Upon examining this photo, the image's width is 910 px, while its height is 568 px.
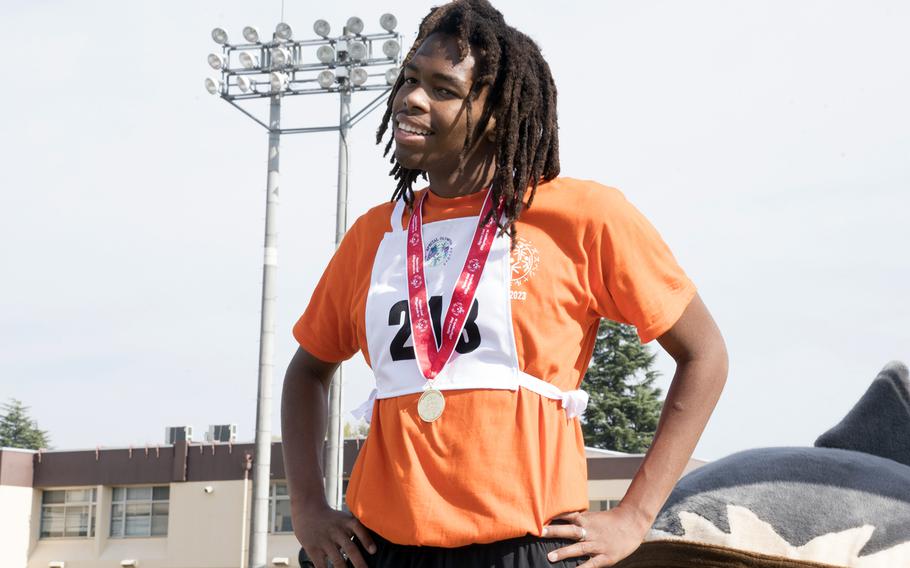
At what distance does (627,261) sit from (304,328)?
90 centimetres

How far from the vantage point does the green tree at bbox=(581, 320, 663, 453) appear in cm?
5556

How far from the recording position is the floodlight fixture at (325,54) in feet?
72.6

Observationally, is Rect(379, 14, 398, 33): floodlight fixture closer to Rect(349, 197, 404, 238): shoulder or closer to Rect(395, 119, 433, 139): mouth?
Rect(349, 197, 404, 238): shoulder

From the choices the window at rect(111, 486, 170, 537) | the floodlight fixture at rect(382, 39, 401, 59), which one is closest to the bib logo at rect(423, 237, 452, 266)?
the floodlight fixture at rect(382, 39, 401, 59)

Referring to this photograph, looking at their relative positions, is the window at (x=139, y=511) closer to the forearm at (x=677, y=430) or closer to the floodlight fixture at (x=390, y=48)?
the floodlight fixture at (x=390, y=48)

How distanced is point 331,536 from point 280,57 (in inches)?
767

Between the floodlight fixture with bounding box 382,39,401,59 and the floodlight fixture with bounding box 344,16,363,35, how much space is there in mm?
591

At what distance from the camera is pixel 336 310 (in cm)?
314

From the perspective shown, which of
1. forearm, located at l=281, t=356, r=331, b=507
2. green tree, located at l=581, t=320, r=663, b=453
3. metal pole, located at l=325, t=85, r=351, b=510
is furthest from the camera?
green tree, located at l=581, t=320, r=663, b=453

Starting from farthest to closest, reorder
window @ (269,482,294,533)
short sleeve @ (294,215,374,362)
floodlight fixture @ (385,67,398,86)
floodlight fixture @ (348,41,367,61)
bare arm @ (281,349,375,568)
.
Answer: window @ (269,482,294,533), floodlight fixture @ (348,41,367,61), floodlight fixture @ (385,67,398,86), short sleeve @ (294,215,374,362), bare arm @ (281,349,375,568)

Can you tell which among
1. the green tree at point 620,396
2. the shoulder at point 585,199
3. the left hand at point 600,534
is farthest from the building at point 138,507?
the left hand at point 600,534

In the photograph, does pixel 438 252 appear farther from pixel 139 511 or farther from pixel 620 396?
pixel 620 396

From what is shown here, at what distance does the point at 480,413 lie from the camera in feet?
8.52

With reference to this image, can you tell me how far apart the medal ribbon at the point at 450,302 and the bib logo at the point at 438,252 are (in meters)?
0.02
